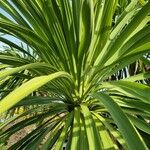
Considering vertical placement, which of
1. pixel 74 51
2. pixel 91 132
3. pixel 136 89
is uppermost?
pixel 74 51

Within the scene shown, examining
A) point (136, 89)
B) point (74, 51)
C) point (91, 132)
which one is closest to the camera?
point (136, 89)

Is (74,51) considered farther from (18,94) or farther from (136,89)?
(18,94)

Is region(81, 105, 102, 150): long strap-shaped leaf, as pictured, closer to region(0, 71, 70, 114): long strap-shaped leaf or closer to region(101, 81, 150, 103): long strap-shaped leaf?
region(101, 81, 150, 103): long strap-shaped leaf

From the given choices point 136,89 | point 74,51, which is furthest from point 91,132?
point 74,51

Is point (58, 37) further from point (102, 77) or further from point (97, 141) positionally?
point (97, 141)

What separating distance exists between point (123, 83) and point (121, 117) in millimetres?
179

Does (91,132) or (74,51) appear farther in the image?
(74,51)

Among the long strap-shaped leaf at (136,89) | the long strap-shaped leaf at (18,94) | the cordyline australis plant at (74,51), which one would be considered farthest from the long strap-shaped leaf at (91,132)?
the long strap-shaped leaf at (18,94)

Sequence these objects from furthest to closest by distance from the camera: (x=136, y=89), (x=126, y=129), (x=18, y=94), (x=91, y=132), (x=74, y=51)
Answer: (x=74, y=51)
(x=91, y=132)
(x=136, y=89)
(x=126, y=129)
(x=18, y=94)

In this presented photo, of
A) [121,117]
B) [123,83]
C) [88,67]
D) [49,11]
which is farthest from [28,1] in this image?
[121,117]

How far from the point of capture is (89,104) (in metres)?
1.42

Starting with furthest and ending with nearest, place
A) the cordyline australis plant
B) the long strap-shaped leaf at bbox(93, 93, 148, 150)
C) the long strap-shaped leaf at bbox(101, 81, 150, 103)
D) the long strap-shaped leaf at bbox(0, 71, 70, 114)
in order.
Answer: the cordyline australis plant → the long strap-shaped leaf at bbox(101, 81, 150, 103) → the long strap-shaped leaf at bbox(93, 93, 148, 150) → the long strap-shaped leaf at bbox(0, 71, 70, 114)

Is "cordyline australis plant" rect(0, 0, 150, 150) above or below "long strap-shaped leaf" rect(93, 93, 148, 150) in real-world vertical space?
above

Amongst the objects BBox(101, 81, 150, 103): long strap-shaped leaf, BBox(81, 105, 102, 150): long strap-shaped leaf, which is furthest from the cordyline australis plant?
BBox(101, 81, 150, 103): long strap-shaped leaf
